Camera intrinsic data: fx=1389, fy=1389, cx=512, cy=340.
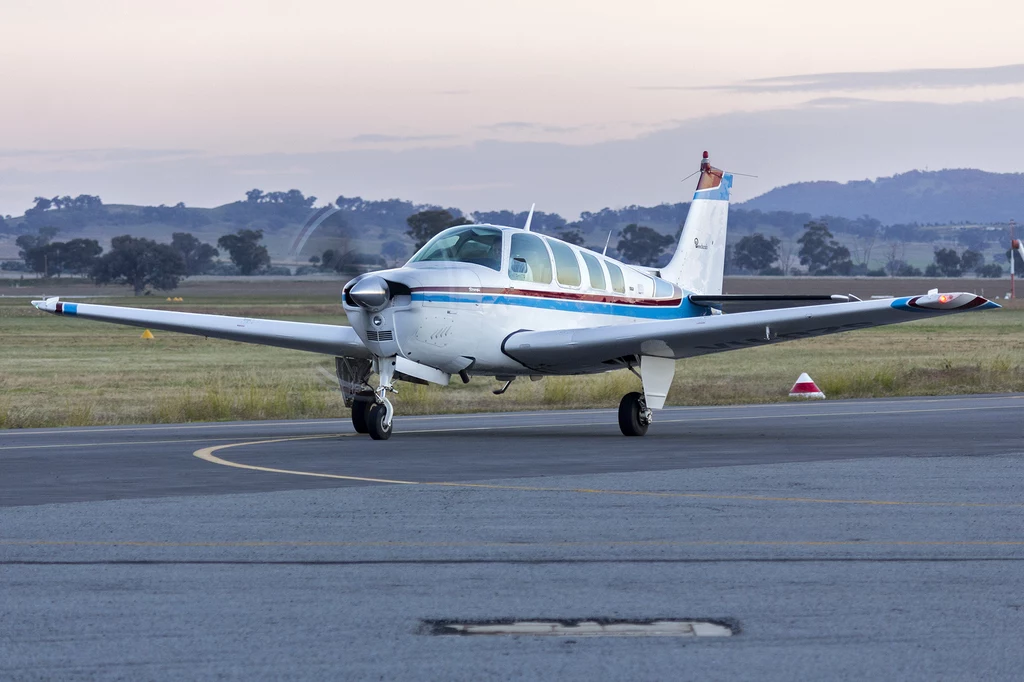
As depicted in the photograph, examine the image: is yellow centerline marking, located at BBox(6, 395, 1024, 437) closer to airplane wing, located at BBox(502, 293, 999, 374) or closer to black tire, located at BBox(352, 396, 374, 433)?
black tire, located at BBox(352, 396, 374, 433)

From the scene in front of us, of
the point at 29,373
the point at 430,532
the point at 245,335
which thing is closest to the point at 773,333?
the point at 245,335

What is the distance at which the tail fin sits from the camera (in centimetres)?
2402

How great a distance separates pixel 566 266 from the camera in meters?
19.7

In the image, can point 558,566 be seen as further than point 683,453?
No

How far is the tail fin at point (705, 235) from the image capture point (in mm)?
24016

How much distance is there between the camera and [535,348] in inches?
731

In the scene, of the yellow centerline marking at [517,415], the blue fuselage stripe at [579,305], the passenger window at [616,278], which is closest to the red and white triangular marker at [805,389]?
the yellow centerline marking at [517,415]

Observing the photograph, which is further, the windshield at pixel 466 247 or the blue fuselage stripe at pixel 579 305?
the windshield at pixel 466 247

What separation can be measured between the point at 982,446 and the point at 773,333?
3118 mm

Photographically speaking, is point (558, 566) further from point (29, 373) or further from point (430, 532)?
point (29, 373)

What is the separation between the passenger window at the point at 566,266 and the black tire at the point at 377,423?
11.0ft

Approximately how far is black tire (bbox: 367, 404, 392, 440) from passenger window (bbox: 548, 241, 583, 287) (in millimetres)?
3339

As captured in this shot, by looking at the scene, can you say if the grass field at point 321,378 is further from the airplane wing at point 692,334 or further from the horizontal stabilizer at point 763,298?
the airplane wing at point 692,334

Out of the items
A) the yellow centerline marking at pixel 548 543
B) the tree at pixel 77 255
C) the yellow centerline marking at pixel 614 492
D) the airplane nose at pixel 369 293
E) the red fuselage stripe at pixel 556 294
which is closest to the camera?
the yellow centerline marking at pixel 548 543
